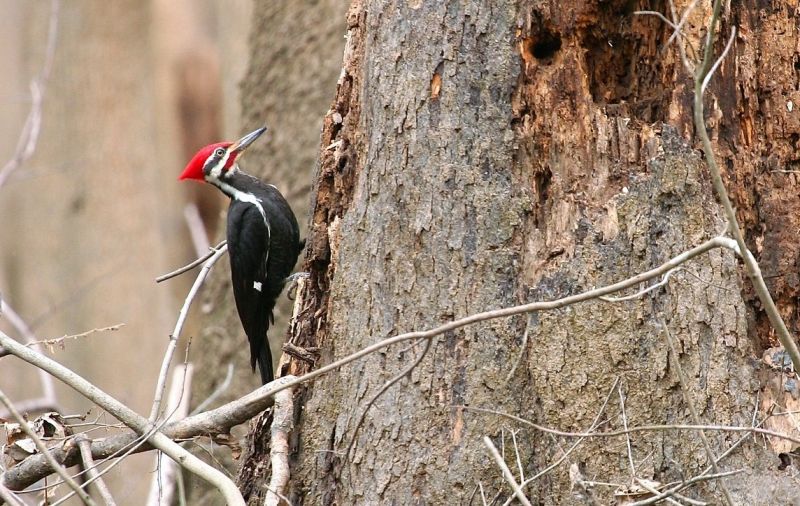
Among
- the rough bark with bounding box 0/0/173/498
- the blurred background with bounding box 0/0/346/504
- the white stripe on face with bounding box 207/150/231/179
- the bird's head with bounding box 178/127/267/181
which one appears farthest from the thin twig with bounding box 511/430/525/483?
the rough bark with bounding box 0/0/173/498

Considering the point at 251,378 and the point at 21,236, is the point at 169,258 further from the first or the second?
the point at 251,378

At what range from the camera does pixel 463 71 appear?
8.97ft

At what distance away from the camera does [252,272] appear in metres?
4.49

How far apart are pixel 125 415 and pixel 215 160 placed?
2075mm

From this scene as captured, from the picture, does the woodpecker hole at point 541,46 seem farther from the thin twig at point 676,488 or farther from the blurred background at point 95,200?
the blurred background at point 95,200

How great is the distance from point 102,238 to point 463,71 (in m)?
6.21

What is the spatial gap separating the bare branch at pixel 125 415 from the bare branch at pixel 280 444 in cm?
21

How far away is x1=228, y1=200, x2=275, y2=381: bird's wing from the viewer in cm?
434

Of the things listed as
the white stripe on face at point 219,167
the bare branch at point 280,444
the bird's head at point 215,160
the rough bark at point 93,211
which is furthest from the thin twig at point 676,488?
the rough bark at point 93,211

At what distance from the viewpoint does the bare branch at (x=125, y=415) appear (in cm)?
256

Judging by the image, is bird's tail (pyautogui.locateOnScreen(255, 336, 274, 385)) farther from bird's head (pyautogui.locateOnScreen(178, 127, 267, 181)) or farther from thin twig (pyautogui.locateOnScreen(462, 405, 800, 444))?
thin twig (pyautogui.locateOnScreen(462, 405, 800, 444))

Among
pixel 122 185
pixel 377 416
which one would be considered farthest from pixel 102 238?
Result: pixel 377 416

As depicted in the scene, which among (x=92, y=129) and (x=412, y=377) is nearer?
(x=412, y=377)

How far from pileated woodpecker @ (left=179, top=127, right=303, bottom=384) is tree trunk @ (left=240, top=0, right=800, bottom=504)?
1.51m
